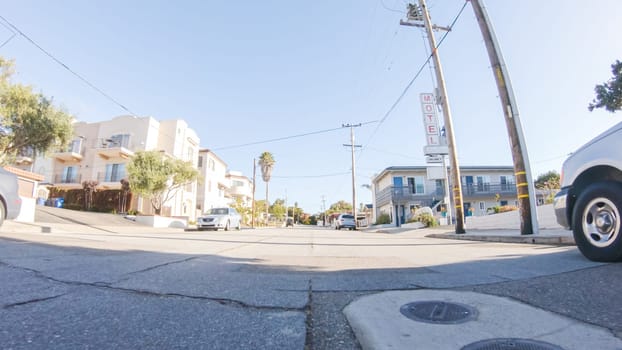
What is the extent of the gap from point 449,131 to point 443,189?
74.8 feet

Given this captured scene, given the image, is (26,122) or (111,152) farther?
(111,152)

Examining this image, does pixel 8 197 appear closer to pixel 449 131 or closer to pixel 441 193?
→ pixel 449 131

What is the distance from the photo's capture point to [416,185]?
1395 inches

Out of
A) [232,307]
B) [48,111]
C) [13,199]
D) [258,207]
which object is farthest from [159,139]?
[232,307]

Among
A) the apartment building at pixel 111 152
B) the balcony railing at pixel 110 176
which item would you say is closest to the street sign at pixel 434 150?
the apartment building at pixel 111 152

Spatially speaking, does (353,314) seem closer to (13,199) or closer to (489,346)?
(489,346)

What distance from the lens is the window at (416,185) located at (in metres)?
35.3

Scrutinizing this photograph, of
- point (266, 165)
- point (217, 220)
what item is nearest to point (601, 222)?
point (217, 220)

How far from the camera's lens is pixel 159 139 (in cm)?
3344

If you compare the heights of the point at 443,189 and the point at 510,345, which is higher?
the point at 443,189

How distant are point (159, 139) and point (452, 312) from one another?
36005 mm

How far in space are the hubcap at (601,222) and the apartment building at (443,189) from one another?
31.0m

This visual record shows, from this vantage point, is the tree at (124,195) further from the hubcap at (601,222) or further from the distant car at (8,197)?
the hubcap at (601,222)

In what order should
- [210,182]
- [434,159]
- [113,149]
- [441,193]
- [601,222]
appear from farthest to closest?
[210,182], [441,193], [113,149], [434,159], [601,222]
